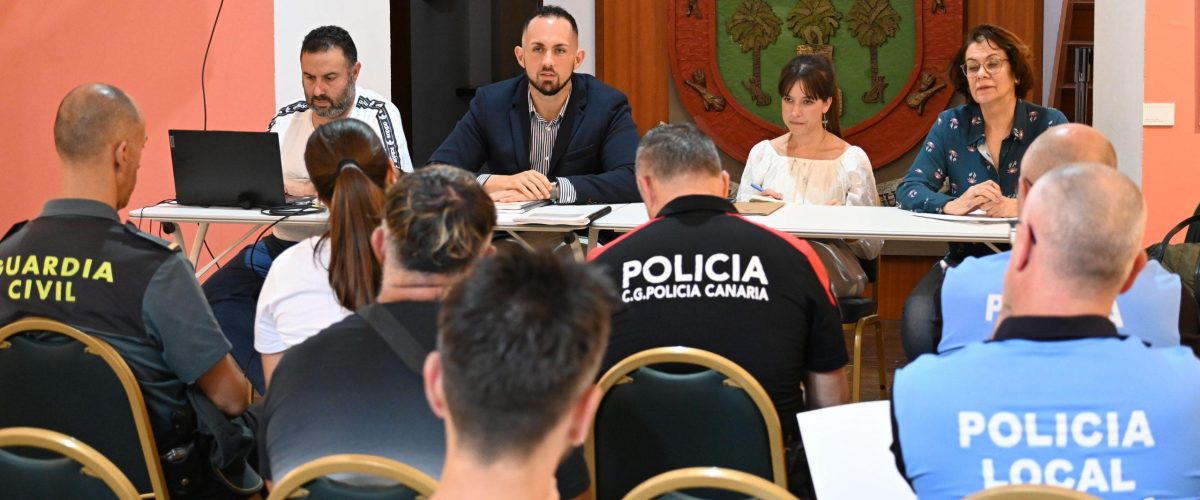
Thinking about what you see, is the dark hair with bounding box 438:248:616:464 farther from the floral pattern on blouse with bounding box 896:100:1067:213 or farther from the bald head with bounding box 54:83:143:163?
the floral pattern on blouse with bounding box 896:100:1067:213

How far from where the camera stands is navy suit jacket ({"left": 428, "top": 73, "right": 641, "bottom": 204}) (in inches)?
165

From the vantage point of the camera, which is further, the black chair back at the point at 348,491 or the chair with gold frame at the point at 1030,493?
the black chair back at the point at 348,491

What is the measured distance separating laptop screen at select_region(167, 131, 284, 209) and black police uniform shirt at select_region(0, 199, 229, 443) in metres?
1.49

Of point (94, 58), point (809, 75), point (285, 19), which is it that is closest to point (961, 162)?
point (809, 75)

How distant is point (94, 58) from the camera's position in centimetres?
532

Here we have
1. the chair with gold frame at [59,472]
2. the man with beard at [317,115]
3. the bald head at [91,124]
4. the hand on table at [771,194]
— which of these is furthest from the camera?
the hand on table at [771,194]

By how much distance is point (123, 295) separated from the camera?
218 centimetres

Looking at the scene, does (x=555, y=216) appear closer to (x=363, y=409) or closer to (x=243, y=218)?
(x=243, y=218)

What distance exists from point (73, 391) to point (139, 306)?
0.62ft

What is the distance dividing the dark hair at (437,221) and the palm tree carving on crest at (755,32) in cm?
449

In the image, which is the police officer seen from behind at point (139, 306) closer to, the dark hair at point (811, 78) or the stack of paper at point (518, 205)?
the stack of paper at point (518, 205)

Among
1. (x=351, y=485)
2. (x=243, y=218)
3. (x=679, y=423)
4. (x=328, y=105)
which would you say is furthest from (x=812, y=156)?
(x=351, y=485)

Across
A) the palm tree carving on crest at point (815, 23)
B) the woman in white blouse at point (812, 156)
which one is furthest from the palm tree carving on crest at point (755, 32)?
the woman in white blouse at point (812, 156)

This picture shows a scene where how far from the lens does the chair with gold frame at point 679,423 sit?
1961 mm
